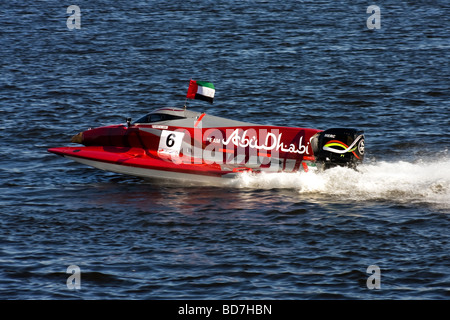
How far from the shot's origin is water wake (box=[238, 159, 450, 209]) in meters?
19.4

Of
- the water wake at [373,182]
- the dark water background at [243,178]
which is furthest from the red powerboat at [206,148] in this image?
the dark water background at [243,178]

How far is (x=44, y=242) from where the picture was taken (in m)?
17.1

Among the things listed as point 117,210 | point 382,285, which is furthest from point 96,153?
point 382,285

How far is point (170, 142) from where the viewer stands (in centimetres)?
2167

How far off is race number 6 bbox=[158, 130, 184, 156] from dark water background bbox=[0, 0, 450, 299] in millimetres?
1143

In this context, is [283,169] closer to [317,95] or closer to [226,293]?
[226,293]

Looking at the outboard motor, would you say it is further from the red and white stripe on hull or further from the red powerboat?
the red and white stripe on hull

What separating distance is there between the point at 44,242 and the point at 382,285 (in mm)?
8172

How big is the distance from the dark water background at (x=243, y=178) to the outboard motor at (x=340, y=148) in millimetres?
421

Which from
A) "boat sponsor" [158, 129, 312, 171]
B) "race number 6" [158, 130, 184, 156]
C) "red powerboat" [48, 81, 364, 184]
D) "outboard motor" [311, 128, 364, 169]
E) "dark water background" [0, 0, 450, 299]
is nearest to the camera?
"dark water background" [0, 0, 450, 299]

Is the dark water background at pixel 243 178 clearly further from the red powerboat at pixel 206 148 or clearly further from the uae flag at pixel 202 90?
the uae flag at pixel 202 90

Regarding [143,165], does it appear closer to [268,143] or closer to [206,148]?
[206,148]

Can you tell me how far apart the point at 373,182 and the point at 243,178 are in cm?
380

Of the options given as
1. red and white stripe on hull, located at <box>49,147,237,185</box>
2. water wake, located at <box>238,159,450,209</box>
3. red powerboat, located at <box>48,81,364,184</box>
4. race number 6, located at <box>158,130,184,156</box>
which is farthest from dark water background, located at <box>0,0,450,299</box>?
race number 6, located at <box>158,130,184,156</box>
